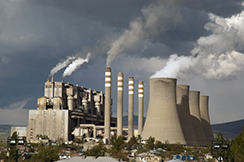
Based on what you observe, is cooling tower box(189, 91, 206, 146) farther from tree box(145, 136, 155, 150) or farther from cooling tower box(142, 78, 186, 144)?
tree box(145, 136, 155, 150)

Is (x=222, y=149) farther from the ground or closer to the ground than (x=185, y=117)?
closer to the ground

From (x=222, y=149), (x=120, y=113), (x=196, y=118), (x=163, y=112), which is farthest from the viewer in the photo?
(x=196, y=118)

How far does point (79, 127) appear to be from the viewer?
255 ft

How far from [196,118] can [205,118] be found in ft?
25.7

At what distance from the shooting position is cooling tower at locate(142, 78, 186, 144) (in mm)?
59781

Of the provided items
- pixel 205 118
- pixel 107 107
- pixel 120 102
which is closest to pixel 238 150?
pixel 107 107

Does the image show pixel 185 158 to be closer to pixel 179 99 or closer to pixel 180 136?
pixel 180 136

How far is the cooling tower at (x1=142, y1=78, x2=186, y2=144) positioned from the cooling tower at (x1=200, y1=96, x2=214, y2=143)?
23.0 metres

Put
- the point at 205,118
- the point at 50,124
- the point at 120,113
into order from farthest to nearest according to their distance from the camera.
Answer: the point at 205,118
the point at 50,124
the point at 120,113

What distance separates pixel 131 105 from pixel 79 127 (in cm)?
1086

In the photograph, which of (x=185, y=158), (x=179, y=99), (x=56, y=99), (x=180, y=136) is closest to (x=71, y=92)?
(x=56, y=99)

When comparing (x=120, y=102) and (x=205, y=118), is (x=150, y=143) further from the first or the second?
(x=205, y=118)

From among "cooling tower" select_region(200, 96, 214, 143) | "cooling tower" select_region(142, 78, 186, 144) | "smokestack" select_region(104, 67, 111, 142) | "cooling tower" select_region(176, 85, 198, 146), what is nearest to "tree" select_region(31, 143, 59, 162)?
"cooling tower" select_region(142, 78, 186, 144)

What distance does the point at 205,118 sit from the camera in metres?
84.1
